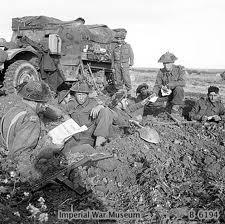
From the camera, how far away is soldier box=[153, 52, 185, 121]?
26.3 ft

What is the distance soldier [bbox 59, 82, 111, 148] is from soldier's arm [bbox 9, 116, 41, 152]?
0.93m

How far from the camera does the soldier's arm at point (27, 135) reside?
155 inches

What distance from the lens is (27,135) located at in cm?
397

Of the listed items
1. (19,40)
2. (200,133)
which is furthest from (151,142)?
(19,40)

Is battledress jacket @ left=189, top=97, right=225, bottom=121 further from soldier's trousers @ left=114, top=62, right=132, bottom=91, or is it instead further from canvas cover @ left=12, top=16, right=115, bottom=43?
canvas cover @ left=12, top=16, right=115, bottom=43

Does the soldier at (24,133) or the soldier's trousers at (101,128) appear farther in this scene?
the soldier's trousers at (101,128)

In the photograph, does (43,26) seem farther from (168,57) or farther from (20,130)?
(20,130)

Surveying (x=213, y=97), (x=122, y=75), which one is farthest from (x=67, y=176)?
(x=122, y=75)

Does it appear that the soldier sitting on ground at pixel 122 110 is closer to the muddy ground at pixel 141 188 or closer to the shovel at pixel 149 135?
the muddy ground at pixel 141 188

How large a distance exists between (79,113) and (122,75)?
5.35 metres

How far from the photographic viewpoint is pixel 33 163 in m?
3.95

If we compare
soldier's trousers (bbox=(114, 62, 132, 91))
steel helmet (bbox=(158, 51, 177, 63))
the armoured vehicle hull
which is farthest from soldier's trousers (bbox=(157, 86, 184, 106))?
the armoured vehicle hull

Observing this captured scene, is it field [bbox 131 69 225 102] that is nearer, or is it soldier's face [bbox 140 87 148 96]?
soldier's face [bbox 140 87 148 96]

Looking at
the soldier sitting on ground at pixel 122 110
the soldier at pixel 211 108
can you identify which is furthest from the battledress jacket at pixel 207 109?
the soldier sitting on ground at pixel 122 110
